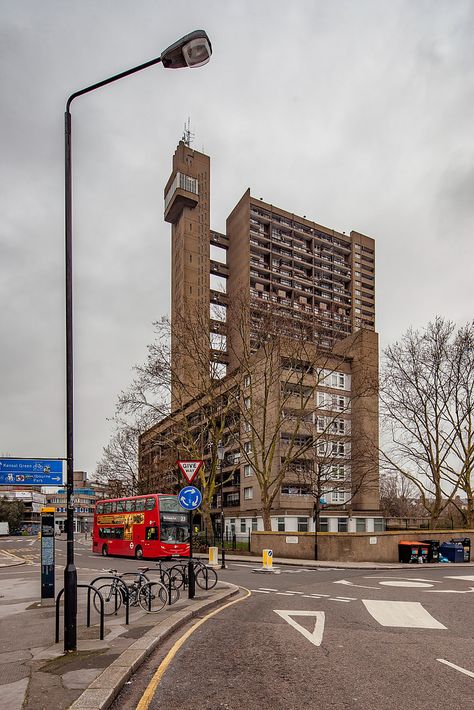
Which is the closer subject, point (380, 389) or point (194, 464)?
point (194, 464)

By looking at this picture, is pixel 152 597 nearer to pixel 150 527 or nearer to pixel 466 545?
pixel 150 527

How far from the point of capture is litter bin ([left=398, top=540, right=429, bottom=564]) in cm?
3031

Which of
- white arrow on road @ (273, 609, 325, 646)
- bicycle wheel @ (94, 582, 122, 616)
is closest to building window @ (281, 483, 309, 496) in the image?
bicycle wheel @ (94, 582, 122, 616)

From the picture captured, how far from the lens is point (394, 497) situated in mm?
98375

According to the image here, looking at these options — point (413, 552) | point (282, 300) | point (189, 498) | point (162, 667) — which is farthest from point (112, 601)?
point (282, 300)

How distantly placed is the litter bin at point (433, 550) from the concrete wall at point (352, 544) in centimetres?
117

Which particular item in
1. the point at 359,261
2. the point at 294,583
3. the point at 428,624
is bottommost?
the point at 294,583

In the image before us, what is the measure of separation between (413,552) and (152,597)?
21038 millimetres

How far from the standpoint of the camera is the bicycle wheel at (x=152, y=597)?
480 inches

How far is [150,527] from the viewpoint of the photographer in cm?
3378

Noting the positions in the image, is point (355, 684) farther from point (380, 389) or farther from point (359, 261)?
point (359, 261)

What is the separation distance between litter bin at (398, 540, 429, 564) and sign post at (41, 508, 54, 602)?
65.7ft

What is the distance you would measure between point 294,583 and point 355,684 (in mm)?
13362

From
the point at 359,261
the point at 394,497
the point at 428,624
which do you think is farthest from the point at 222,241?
the point at 428,624
